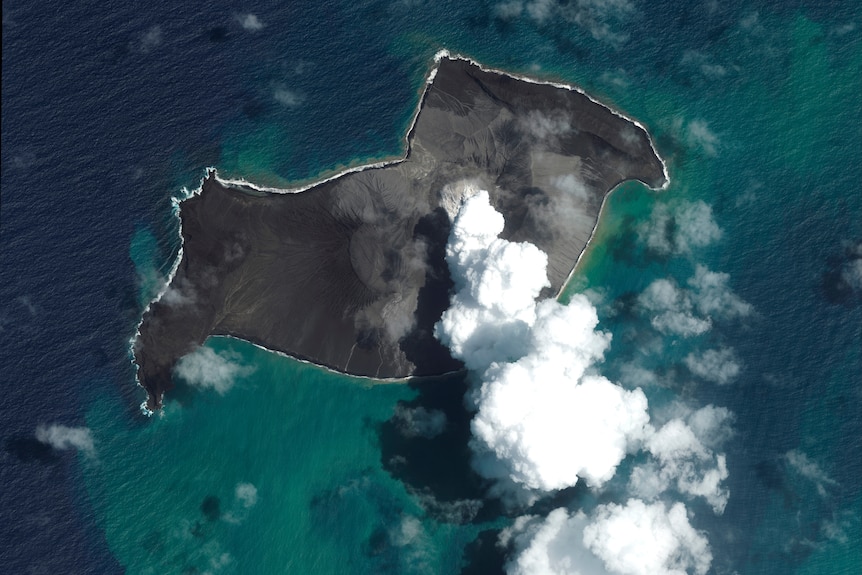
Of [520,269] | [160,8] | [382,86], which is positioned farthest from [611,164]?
[160,8]

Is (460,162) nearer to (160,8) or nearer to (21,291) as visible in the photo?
(160,8)

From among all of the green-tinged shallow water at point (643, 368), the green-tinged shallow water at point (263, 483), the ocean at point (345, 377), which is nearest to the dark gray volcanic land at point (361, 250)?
the ocean at point (345, 377)

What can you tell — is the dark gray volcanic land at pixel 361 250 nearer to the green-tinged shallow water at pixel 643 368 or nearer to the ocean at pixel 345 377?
the ocean at pixel 345 377

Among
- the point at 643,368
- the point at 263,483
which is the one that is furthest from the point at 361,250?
the point at 643,368

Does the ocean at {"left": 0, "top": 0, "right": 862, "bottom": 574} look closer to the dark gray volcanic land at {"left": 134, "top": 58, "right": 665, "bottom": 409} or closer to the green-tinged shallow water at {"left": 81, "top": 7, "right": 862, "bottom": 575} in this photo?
the green-tinged shallow water at {"left": 81, "top": 7, "right": 862, "bottom": 575}

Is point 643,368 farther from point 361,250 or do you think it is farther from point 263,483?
point 263,483

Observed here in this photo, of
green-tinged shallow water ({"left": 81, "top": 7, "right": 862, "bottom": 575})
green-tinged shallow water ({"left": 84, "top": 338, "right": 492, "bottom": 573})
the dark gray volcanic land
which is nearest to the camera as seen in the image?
green-tinged shallow water ({"left": 84, "top": 338, "right": 492, "bottom": 573})

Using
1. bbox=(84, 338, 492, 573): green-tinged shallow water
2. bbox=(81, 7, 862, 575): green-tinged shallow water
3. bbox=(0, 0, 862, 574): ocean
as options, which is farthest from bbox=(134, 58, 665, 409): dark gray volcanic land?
bbox=(84, 338, 492, 573): green-tinged shallow water

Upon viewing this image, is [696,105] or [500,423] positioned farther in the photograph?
[696,105]
